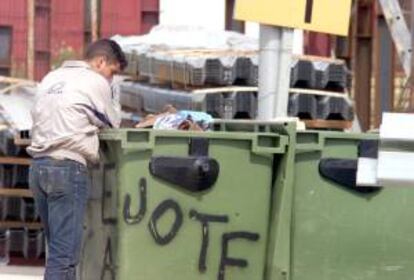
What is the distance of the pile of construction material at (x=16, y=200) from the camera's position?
9812mm

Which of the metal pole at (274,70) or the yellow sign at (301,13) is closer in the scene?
the yellow sign at (301,13)

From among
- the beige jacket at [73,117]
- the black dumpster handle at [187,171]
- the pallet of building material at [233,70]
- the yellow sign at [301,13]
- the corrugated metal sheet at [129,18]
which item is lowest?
the black dumpster handle at [187,171]

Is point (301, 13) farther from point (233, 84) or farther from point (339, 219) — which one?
point (233, 84)

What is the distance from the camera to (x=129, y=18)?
12641 mm

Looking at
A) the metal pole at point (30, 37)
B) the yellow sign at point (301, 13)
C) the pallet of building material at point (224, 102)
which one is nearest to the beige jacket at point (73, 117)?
the yellow sign at point (301, 13)

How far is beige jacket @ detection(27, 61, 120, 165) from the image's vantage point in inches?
238

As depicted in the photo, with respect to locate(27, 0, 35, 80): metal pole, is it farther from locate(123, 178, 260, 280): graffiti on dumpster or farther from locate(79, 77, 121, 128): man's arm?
locate(123, 178, 260, 280): graffiti on dumpster

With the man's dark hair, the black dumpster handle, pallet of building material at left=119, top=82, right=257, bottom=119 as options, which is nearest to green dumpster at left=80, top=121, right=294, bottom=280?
the black dumpster handle

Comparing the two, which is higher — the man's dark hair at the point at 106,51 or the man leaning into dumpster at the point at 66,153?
the man's dark hair at the point at 106,51

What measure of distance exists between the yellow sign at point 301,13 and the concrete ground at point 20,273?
3901 millimetres

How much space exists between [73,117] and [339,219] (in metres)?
1.63

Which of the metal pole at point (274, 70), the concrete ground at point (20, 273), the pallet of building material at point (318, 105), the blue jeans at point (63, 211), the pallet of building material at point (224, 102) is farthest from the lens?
the concrete ground at point (20, 273)

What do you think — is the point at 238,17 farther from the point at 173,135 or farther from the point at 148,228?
the point at 148,228

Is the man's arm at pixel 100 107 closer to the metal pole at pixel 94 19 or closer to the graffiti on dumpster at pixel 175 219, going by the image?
the graffiti on dumpster at pixel 175 219
